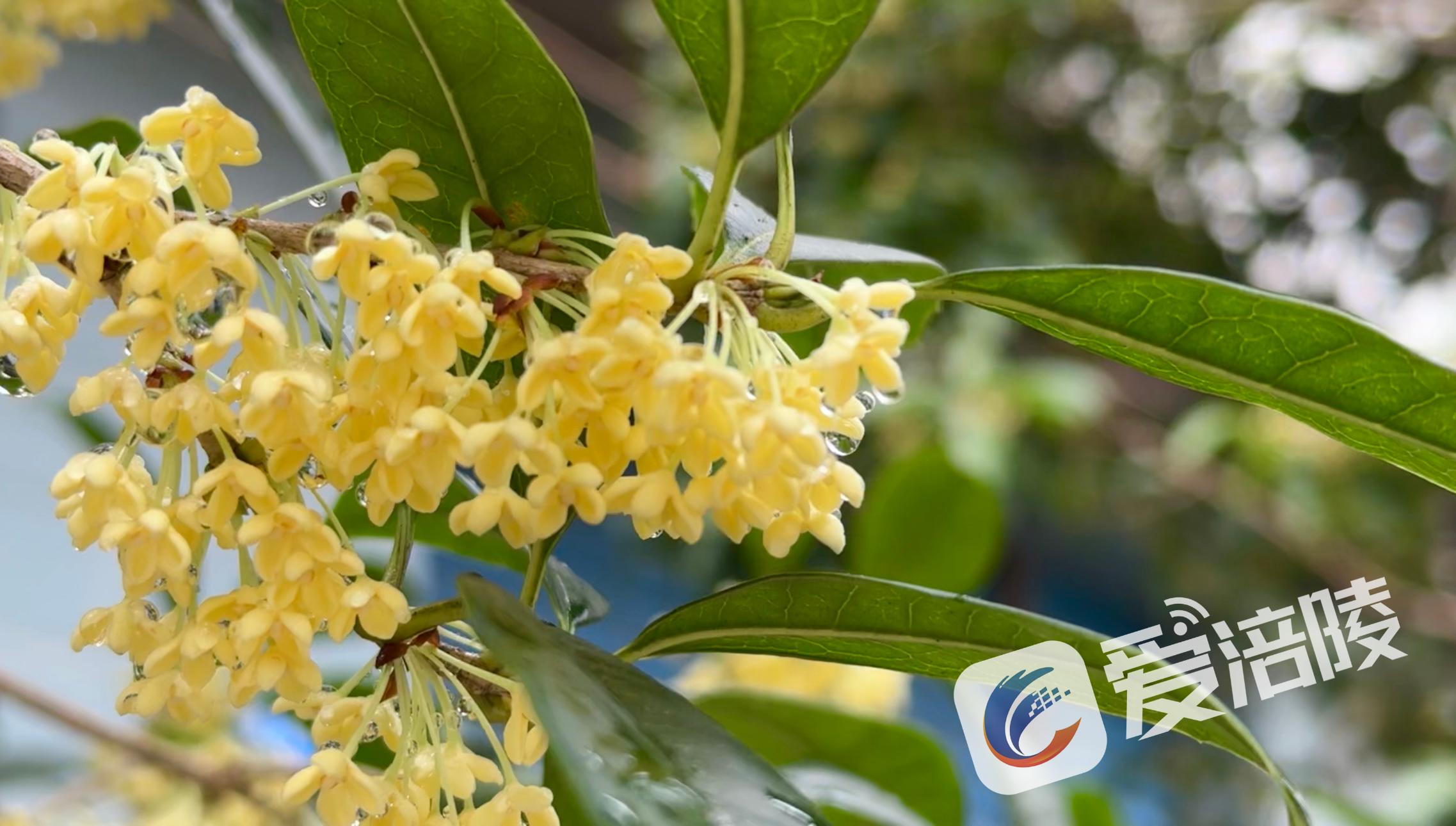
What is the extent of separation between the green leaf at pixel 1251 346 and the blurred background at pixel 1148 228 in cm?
179

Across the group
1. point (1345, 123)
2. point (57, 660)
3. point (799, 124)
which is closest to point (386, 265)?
point (57, 660)

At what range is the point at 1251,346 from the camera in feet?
1.49

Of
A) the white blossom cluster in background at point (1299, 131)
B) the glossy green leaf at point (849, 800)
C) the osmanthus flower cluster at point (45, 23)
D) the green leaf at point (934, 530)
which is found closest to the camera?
the glossy green leaf at point (849, 800)

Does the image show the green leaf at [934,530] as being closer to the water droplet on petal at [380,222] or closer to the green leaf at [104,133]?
the green leaf at [104,133]

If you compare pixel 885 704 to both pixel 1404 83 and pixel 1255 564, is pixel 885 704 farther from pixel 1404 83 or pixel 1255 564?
pixel 1404 83

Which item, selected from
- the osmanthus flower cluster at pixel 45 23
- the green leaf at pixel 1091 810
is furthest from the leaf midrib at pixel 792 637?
the osmanthus flower cluster at pixel 45 23

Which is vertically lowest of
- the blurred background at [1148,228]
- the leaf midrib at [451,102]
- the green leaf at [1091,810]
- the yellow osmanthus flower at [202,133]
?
the yellow osmanthus flower at [202,133]

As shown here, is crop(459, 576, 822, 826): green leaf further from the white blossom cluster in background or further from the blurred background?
the white blossom cluster in background

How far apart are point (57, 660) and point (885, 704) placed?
1.43m

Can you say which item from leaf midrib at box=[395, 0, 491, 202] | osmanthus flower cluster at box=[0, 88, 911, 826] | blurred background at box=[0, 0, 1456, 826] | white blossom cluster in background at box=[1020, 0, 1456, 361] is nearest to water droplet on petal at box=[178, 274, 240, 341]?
osmanthus flower cluster at box=[0, 88, 911, 826]

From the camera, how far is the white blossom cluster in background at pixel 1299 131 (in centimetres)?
265

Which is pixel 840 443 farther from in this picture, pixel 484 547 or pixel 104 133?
pixel 104 133

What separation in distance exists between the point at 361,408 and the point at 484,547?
0.39m

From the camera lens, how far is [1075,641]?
45cm
